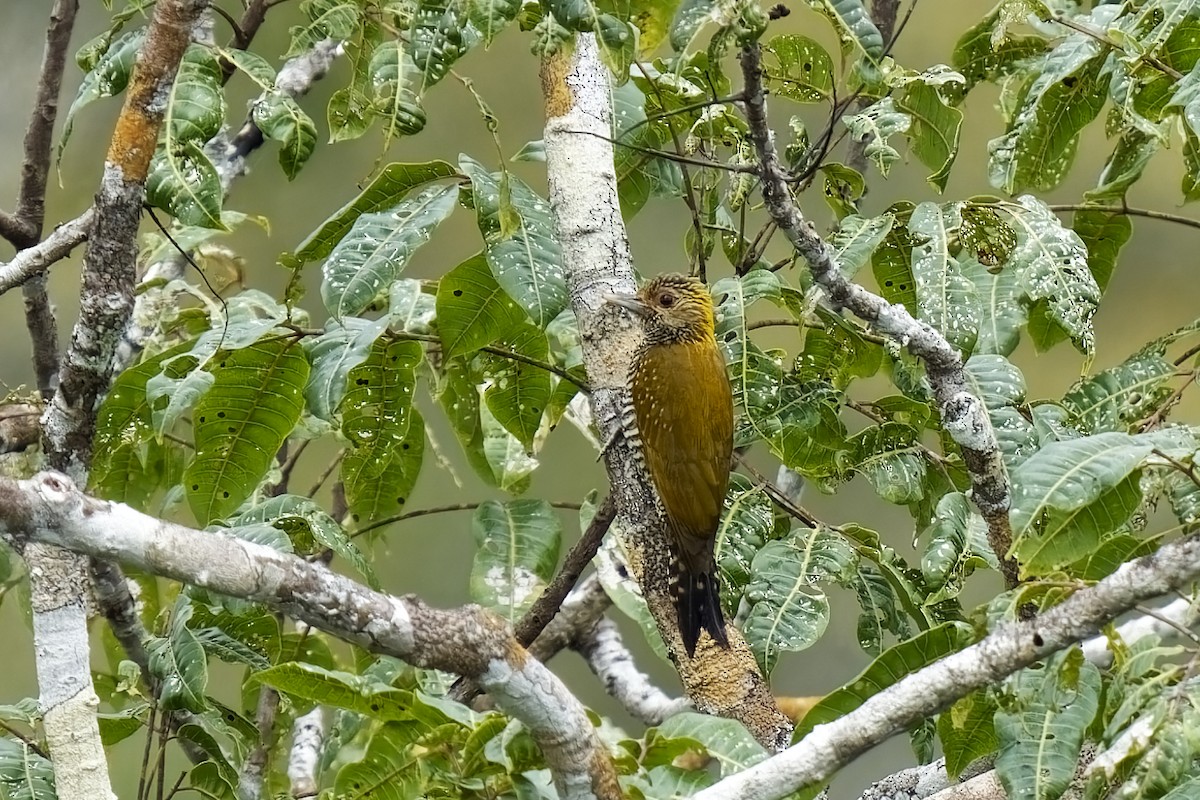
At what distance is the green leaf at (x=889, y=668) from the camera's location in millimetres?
1804

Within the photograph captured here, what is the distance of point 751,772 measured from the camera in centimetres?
159

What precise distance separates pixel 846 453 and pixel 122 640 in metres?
1.85

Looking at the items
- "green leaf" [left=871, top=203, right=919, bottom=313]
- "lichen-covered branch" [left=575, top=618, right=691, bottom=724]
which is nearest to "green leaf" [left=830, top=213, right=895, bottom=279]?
"green leaf" [left=871, top=203, right=919, bottom=313]

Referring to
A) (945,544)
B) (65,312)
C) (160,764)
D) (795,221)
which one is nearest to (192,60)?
(795,221)

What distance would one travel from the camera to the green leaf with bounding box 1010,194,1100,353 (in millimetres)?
2146

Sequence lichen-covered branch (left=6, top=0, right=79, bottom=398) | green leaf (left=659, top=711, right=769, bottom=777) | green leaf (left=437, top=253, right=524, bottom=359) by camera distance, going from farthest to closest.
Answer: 1. lichen-covered branch (left=6, top=0, right=79, bottom=398)
2. green leaf (left=437, top=253, right=524, bottom=359)
3. green leaf (left=659, top=711, right=769, bottom=777)

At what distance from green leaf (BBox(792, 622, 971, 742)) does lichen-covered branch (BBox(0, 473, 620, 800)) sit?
34 cm

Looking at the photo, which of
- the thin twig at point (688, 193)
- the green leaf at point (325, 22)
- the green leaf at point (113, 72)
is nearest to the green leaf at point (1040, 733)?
the thin twig at point (688, 193)

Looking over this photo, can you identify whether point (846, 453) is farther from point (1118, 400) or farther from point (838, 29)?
point (838, 29)

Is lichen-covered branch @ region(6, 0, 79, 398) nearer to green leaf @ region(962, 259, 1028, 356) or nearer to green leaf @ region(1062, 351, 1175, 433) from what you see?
green leaf @ region(962, 259, 1028, 356)

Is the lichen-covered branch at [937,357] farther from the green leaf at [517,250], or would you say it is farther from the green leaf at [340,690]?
the green leaf at [340,690]

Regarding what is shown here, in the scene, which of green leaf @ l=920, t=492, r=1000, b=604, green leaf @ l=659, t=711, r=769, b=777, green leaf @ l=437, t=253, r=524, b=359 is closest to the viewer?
green leaf @ l=659, t=711, r=769, b=777

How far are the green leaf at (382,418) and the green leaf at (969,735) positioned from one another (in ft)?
3.73

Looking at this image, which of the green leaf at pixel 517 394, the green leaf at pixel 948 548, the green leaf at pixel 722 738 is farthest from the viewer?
the green leaf at pixel 517 394
